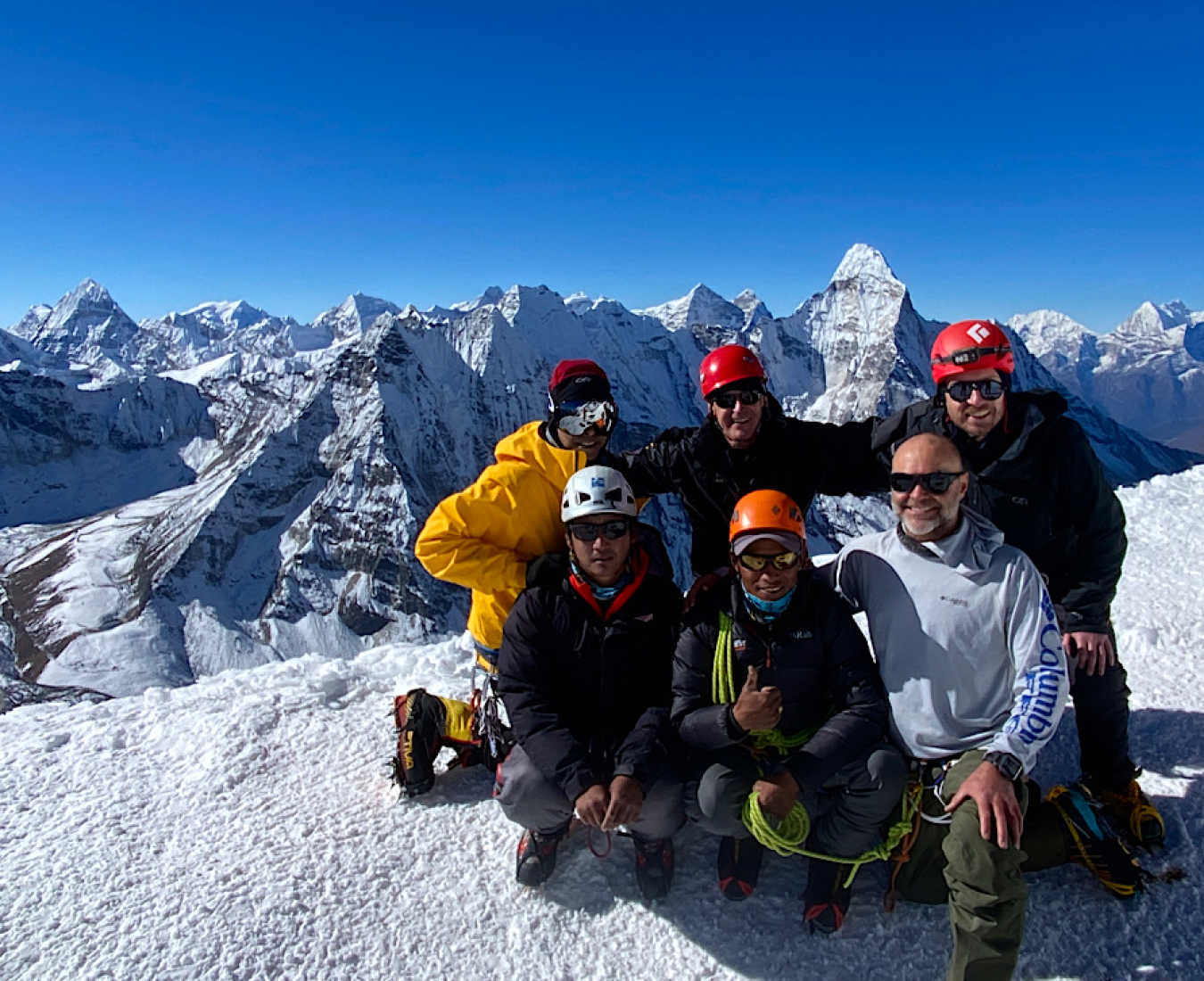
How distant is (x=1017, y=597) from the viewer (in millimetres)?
4219

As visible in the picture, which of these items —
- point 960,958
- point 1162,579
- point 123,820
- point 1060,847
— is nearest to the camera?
point 960,958

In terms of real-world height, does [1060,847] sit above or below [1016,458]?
below

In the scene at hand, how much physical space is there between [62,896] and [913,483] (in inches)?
262

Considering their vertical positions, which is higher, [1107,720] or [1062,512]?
[1062,512]

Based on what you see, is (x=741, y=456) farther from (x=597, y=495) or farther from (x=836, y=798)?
(x=836, y=798)

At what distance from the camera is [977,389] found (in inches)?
203

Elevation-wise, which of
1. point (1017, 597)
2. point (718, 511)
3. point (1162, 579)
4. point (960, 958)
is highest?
point (718, 511)

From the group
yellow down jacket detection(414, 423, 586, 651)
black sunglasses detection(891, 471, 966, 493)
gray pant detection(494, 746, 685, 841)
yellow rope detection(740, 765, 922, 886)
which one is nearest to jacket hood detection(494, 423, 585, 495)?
yellow down jacket detection(414, 423, 586, 651)

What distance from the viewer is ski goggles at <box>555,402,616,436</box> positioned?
5969 millimetres

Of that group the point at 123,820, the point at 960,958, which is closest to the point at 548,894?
the point at 960,958

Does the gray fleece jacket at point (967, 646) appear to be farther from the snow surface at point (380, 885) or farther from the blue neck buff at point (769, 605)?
the snow surface at point (380, 885)

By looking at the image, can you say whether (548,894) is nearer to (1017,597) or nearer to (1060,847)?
(1060,847)

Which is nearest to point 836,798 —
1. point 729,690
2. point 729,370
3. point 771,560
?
point 729,690

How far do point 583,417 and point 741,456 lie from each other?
139 centimetres
